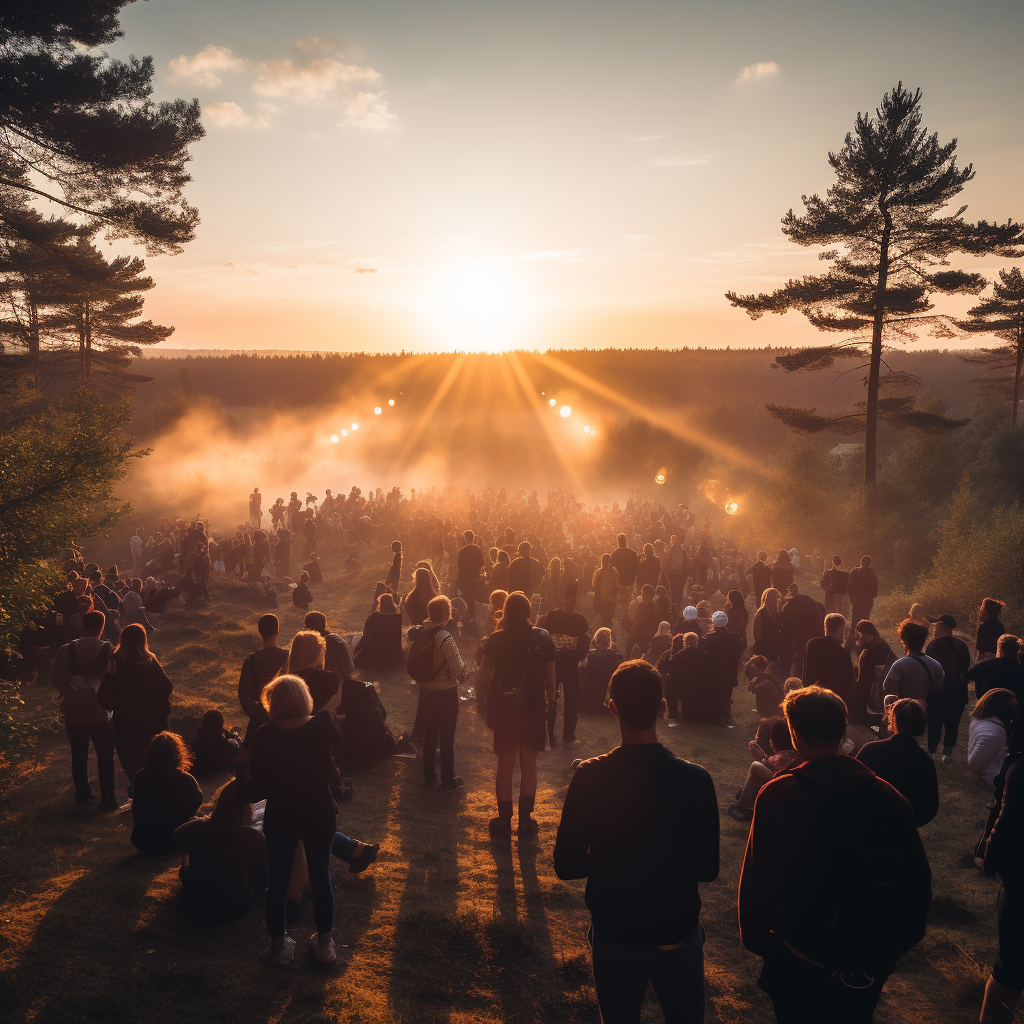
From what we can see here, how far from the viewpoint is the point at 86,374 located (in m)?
30.3

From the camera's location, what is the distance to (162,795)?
4.80 metres

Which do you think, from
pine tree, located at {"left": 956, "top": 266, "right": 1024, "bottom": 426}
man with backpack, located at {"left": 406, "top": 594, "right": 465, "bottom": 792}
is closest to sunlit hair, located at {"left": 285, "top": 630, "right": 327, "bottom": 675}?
man with backpack, located at {"left": 406, "top": 594, "right": 465, "bottom": 792}

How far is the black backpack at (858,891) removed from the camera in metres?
2.14

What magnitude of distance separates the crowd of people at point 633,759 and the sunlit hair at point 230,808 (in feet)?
0.06

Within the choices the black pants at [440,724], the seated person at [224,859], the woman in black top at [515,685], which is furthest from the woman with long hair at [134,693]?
the woman in black top at [515,685]

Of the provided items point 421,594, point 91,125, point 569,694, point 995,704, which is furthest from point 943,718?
point 91,125

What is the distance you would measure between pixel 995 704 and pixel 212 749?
6644 mm

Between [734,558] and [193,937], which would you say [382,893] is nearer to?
[193,937]

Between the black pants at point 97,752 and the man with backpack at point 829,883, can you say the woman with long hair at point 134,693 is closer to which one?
the black pants at point 97,752

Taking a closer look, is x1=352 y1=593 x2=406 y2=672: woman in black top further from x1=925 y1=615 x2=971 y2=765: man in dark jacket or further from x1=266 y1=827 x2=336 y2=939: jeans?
x1=925 y1=615 x2=971 y2=765: man in dark jacket

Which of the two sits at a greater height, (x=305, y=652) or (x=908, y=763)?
(x=305, y=652)

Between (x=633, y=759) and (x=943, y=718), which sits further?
(x=943, y=718)

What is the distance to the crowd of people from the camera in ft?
7.35

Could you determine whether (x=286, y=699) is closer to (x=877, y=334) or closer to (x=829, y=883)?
(x=829, y=883)
